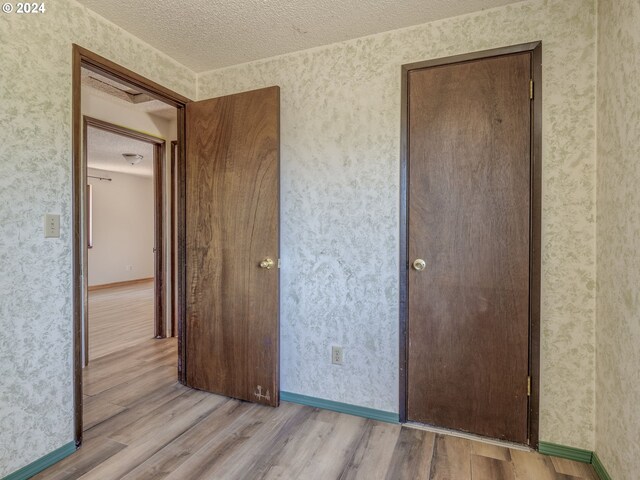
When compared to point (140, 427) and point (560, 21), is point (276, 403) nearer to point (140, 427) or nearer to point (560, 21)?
point (140, 427)

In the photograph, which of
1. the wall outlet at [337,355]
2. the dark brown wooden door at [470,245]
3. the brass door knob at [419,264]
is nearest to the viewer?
the dark brown wooden door at [470,245]

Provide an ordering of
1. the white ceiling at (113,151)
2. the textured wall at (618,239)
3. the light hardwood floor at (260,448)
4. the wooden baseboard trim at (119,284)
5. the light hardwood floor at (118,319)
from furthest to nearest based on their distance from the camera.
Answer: the wooden baseboard trim at (119,284)
the white ceiling at (113,151)
the light hardwood floor at (118,319)
the light hardwood floor at (260,448)
the textured wall at (618,239)

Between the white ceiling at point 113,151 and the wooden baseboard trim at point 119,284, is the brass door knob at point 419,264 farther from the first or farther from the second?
the wooden baseboard trim at point 119,284

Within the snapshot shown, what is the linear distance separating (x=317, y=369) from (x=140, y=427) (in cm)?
109

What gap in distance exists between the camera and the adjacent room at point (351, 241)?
5.25 ft

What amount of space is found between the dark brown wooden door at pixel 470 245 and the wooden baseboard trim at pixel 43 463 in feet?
6.00

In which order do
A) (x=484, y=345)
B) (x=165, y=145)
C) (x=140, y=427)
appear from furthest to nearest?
(x=165, y=145), (x=140, y=427), (x=484, y=345)

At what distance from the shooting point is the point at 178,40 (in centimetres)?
218

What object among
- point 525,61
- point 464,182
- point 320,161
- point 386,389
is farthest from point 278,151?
point 386,389

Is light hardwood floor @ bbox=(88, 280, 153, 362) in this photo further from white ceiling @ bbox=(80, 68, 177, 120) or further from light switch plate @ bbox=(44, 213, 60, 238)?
white ceiling @ bbox=(80, 68, 177, 120)

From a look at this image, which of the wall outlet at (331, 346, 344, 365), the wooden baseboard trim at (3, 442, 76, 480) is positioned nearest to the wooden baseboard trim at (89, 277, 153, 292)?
the wooden baseboard trim at (3, 442, 76, 480)

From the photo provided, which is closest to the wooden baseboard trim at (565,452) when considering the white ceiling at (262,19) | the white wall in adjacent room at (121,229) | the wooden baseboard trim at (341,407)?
the wooden baseboard trim at (341,407)

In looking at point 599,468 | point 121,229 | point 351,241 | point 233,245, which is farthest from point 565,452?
point 121,229

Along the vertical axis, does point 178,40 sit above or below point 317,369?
above
